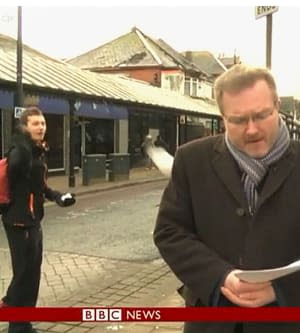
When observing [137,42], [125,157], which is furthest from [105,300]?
[137,42]

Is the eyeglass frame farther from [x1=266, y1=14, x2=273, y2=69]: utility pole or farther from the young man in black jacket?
the young man in black jacket

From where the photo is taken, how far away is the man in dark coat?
206 cm

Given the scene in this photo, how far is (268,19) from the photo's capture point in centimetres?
270

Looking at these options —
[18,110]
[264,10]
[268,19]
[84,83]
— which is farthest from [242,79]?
[18,110]

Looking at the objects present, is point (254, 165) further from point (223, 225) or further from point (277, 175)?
point (223, 225)

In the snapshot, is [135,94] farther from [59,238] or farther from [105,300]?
[59,238]

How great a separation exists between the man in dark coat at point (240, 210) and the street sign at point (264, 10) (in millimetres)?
471

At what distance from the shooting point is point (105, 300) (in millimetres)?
5316

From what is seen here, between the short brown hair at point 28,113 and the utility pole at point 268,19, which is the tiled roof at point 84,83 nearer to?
the short brown hair at point 28,113

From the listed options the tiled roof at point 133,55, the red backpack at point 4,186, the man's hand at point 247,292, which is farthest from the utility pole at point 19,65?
the man's hand at point 247,292

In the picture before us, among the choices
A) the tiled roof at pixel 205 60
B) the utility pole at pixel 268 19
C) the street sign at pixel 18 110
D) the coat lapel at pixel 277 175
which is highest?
the utility pole at pixel 268 19

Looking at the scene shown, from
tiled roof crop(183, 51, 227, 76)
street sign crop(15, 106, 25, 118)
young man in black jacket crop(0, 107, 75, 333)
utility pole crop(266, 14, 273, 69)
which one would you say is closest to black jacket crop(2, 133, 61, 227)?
young man in black jacket crop(0, 107, 75, 333)

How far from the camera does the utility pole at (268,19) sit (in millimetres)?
2466

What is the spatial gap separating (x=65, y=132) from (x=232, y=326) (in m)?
2.15
